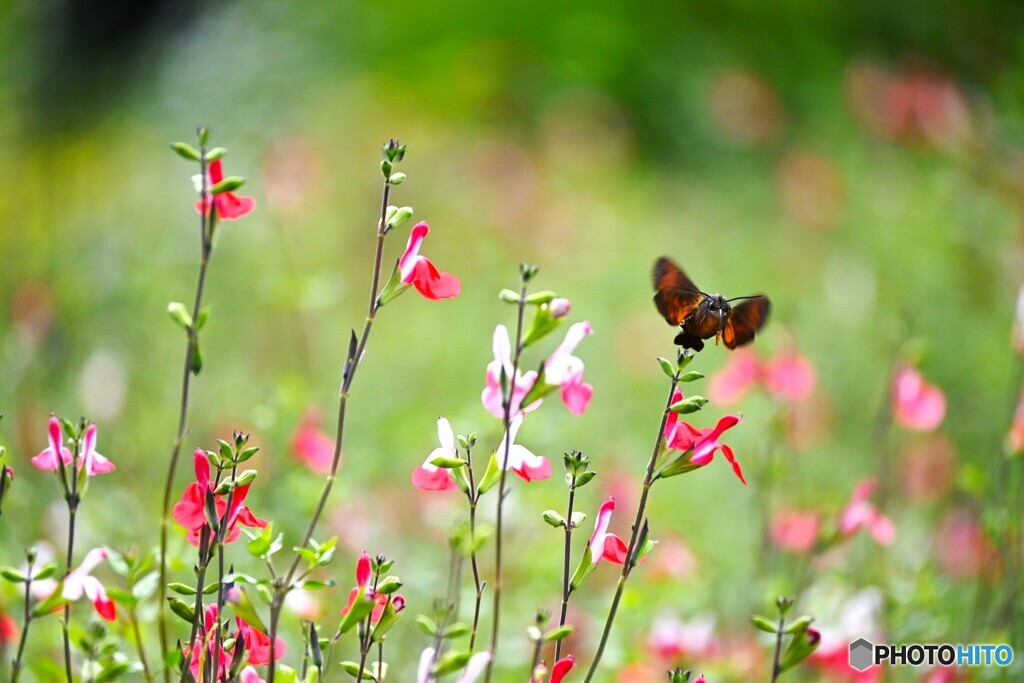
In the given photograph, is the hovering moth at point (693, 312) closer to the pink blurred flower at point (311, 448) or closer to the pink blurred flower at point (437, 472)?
the pink blurred flower at point (437, 472)

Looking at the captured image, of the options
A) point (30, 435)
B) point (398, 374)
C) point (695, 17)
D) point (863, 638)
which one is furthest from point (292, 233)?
point (695, 17)

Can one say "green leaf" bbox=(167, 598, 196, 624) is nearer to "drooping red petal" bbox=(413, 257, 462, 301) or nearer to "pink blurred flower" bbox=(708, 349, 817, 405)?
"drooping red petal" bbox=(413, 257, 462, 301)

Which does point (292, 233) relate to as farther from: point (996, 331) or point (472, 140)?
point (996, 331)

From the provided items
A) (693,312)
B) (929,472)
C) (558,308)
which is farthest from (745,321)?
(929,472)

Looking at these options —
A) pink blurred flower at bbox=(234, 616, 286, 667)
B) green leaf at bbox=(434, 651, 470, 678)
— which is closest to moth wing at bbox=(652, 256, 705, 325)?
green leaf at bbox=(434, 651, 470, 678)

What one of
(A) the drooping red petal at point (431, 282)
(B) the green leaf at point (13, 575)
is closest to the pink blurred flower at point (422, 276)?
(A) the drooping red petal at point (431, 282)
